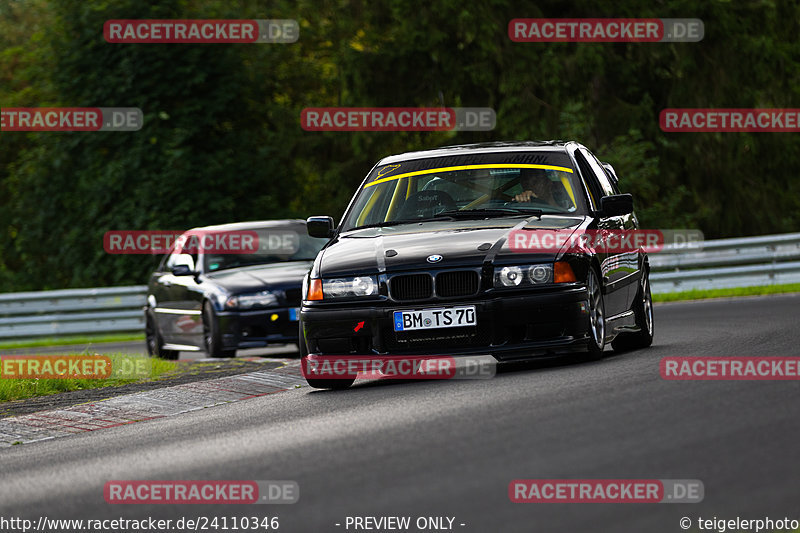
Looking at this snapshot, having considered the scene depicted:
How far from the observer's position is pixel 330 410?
8.30 m

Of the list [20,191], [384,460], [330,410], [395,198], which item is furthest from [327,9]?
[384,460]

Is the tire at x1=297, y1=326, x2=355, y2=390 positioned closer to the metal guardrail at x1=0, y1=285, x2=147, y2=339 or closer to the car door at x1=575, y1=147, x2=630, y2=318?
the car door at x1=575, y1=147, x2=630, y2=318

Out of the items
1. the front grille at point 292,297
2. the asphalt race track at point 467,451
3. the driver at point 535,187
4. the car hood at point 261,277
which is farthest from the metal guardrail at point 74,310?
the asphalt race track at point 467,451

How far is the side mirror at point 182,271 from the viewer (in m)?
15.8

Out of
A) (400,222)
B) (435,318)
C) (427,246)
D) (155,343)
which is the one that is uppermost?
(400,222)

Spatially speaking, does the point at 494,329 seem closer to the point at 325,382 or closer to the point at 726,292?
the point at 325,382

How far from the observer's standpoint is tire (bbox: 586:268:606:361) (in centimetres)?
923

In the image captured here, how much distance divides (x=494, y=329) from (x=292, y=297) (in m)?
6.11

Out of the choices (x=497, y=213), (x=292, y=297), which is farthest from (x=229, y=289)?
(x=497, y=213)

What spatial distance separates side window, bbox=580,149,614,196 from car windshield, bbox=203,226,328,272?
4.92m

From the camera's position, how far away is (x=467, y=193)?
406 inches

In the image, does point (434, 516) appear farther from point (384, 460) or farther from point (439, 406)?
point (439, 406)

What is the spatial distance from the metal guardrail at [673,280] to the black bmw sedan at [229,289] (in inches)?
322

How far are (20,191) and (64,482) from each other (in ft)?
97.1
